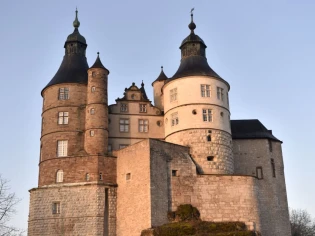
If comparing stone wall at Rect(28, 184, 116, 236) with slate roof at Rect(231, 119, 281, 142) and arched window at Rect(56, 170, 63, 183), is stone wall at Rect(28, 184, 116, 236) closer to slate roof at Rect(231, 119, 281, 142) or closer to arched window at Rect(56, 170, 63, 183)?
arched window at Rect(56, 170, 63, 183)

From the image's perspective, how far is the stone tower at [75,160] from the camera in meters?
39.8

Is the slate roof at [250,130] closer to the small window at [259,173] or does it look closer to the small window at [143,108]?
the small window at [259,173]

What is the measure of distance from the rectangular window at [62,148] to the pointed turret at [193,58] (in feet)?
39.7

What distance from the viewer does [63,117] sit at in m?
43.8

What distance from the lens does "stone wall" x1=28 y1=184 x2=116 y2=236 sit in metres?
39.4

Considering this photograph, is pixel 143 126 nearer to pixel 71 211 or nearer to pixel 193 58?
pixel 193 58

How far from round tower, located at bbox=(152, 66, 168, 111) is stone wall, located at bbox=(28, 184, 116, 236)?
12.4m

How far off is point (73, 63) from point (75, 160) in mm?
A: 10928

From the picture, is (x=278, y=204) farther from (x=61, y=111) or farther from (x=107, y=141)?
(x=61, y=111)

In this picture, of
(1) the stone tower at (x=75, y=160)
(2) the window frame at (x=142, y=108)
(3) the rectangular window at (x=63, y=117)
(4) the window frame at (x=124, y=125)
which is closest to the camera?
(1) the stone tower at (x=75, y=160)

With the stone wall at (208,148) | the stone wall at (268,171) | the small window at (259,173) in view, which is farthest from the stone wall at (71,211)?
the small window at (259,173)

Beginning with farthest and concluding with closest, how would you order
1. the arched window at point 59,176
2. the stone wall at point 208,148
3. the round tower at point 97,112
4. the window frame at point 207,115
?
the window frame at point 207,115 → the round tower at point 97,112 → the stone wall at point 208,148 → the arched window at point 59,176

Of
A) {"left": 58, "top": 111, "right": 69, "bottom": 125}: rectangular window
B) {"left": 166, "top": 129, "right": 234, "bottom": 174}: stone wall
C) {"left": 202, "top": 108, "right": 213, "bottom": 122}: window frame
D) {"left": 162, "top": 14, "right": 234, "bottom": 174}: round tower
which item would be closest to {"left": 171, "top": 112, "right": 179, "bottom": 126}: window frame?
{"left": 162, "top": 14, "right": 234, "bottom": 174}: round tower

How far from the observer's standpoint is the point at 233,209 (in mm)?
39188
